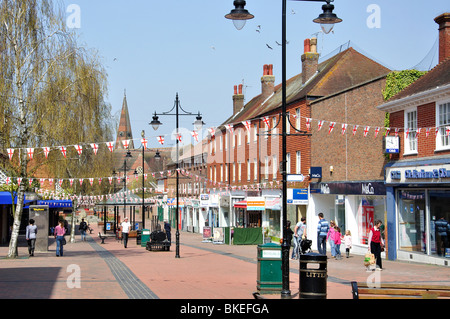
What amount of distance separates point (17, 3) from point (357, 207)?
713 inches

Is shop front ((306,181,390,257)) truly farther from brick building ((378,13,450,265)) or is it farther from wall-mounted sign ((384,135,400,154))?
wall-mounted sign ((384,135,400,154))

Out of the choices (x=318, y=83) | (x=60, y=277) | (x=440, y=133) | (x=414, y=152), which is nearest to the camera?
(x=60, y=277)

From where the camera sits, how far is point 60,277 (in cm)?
1780

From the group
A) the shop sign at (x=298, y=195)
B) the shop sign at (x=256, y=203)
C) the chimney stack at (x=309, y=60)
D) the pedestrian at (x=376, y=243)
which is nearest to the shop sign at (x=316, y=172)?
the shop sign at (x=298, y=195)

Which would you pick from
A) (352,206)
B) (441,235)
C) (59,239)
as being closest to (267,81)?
(352,206)

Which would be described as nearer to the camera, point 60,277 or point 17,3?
point 60,277

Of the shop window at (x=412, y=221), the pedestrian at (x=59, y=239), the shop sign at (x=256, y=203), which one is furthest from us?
the shop sign at (x=256, y=203)

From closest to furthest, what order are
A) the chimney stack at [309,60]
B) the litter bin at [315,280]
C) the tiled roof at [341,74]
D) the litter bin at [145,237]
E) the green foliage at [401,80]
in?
the litter bin at [315,280]
the green foliage at [401,80]
the tiled roof at [341,74]
the litter bin at [145,237]
the chimney stack at [309,60]

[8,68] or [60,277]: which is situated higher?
[8,68]

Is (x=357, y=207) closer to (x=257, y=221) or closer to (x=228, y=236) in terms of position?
(x=228, y=236)

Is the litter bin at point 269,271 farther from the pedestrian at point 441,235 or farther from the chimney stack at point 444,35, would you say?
the chimney stack at point 444,35

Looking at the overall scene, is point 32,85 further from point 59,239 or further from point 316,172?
point 316,172

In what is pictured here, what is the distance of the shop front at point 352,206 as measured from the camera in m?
27.6
